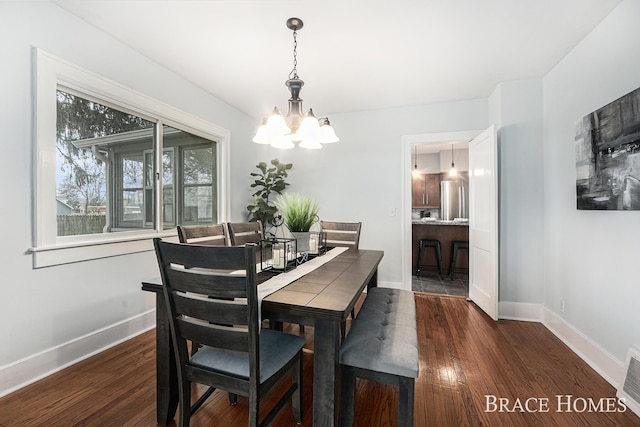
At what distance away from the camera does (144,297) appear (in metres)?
2.65

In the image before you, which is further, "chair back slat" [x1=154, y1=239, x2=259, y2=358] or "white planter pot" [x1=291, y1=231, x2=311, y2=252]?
"white planter pot" [x1=291, y1=231, x2=311, y2=252]

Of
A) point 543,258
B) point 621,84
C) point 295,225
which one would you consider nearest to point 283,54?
point 295,225

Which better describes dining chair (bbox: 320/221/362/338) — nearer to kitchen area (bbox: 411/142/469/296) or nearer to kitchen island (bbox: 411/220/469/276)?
kitchen area (bbox: 411/142/469/296)

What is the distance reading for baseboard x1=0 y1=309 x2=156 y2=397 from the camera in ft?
5.73

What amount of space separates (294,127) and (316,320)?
4.63ft

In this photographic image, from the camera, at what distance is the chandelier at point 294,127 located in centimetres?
192

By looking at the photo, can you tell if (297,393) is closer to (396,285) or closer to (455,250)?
(396,285)

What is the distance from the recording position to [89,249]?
2168mm

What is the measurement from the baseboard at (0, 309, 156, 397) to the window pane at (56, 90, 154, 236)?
0.82 metres

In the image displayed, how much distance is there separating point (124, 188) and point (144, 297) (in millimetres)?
1044

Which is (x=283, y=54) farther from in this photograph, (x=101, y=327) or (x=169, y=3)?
(x=101, y=327)

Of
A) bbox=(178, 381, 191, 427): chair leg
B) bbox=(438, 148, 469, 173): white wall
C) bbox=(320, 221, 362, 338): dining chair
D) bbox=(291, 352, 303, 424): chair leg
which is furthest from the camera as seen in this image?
bbox=(438, 148, 469, 173): white wall

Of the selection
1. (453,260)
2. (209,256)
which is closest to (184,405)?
(209,256)

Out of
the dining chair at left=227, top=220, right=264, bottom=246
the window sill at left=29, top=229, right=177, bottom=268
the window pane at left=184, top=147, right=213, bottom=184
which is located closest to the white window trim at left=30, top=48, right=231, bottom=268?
the window sill at left=29, top=229, right=177, bottom=268
